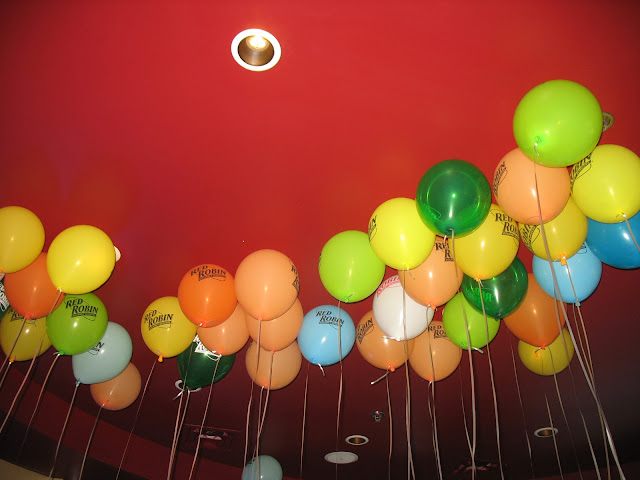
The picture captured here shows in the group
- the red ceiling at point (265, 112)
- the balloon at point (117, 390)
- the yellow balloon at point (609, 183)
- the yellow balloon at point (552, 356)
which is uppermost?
the red ceiling at point (265, 112)

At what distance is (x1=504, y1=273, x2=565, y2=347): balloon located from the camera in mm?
2266

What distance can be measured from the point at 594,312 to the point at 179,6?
2719mm

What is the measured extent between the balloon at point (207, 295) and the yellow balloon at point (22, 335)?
A: 85 centimetres

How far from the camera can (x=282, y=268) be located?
2.27m

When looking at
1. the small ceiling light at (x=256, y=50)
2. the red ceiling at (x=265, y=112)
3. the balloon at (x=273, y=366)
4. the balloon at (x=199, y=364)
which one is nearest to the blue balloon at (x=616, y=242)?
the red ceiling at (x=265, y=112)

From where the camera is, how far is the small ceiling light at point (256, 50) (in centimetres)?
172

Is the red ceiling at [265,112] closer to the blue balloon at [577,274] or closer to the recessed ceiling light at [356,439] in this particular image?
the blue balloon at [577,274]

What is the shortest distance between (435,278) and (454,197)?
447mm

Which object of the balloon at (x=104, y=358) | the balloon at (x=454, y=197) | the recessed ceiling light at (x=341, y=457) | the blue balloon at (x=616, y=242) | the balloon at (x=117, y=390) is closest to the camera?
the balloon at (x=454, y=197)

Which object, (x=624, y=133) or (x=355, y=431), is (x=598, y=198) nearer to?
(x=624, y=133)

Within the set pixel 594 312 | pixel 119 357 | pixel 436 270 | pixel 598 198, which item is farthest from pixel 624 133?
pixel 119 357

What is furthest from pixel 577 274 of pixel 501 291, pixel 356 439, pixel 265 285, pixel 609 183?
pixel 356 439

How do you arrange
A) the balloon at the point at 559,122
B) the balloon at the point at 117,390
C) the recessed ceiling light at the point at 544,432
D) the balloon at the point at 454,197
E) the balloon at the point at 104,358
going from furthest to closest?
the recessed ceiling light at the point at 544,432 → the balloon at the point at 117,390 → the balloon at the point at 104,358 → the balloon at the point at 454,197 → the balloon at the point at 559,122

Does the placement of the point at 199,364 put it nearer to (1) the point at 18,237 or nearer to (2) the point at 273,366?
(2) the point at 273,366
